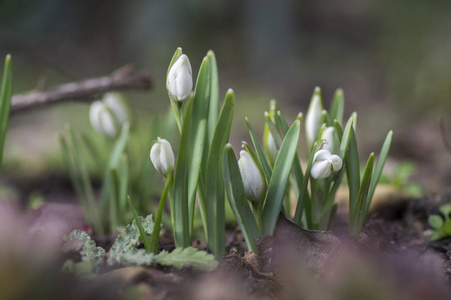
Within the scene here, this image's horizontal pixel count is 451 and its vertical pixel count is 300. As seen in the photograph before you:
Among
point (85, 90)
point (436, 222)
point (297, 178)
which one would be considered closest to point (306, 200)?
point (297, 178)

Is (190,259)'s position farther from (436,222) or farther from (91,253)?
(436,222)

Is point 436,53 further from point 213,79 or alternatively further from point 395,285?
point 395,285

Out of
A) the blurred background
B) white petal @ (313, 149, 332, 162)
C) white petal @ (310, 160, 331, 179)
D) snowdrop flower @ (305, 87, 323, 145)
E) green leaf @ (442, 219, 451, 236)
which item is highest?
the blurred background

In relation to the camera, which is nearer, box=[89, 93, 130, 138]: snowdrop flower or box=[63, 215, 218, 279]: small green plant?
box=[63, 215, 218, 279]: small green plant

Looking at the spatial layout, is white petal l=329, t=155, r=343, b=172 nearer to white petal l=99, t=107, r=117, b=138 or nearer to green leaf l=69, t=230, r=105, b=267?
green leaf l=69, t=230, r=105, b=267

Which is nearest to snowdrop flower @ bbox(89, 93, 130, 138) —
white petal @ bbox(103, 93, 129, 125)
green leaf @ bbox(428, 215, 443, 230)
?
white petal @ bbox(103, 93, 129, 125)

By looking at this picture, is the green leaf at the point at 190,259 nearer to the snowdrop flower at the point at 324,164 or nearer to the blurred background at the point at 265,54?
the snowdrop flower at the point at 324,164

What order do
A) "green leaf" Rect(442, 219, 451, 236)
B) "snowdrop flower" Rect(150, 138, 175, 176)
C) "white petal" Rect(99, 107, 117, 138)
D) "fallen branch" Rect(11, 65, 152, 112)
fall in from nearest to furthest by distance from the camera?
"snowdrop flower" Rect(150, 138, 175, 176)
"green leaf" Rect(442, 219, 451, 236)
"white petal" Rect(99, 107, 117, 138)
"fallen branch" Rect(11, 65, 152, 112)
